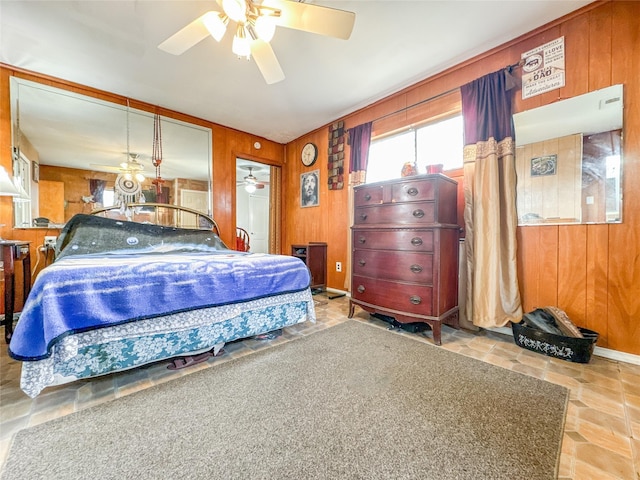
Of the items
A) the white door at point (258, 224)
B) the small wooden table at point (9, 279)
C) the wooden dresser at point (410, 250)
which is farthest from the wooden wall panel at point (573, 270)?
the white door at point (258, 224)

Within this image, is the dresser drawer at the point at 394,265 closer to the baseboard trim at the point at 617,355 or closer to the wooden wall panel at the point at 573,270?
the wooden wall panel at the point at 573,270

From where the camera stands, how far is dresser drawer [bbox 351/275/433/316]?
7.09 feet

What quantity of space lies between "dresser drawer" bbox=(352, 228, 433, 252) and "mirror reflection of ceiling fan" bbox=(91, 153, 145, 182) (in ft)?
9.64

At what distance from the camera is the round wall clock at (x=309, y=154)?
440 cm

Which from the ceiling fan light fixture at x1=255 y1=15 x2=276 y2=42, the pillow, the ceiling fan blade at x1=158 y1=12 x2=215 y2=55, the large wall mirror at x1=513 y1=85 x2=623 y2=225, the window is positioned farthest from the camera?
the window

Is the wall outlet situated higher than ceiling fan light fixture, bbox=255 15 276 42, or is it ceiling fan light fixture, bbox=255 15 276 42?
ceiling fan light fixture, bbox=255 15 276 42

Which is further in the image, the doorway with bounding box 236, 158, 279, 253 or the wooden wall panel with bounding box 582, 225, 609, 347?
the doorway with bounding box 236, 158, 279, 253

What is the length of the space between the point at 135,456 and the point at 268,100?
3.61 m

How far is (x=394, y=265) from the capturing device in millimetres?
2355

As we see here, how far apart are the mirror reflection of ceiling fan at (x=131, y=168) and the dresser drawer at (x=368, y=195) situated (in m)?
2.88

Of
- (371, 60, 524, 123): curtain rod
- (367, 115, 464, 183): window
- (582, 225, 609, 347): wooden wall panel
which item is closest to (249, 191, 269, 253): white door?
(367, 115, 464, 183): window

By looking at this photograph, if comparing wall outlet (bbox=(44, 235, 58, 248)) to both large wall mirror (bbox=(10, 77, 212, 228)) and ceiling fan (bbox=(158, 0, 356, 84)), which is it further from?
ceiling fan (bbox=(158, 0, 356, 84))

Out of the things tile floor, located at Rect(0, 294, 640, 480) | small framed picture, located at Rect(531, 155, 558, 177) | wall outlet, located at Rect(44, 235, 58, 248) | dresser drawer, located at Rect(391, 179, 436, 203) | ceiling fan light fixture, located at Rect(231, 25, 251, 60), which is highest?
ceiling fan light fixture, located at Rect(231, 25, 251, 60)

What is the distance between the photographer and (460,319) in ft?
8.27
